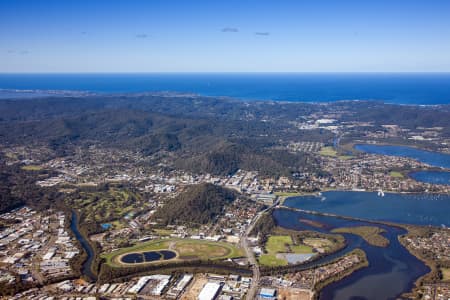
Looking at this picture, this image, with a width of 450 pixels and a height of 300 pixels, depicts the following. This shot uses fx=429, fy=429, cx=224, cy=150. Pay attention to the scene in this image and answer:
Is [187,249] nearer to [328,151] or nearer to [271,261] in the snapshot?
[271,261]

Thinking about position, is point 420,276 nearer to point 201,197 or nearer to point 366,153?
point 201,197

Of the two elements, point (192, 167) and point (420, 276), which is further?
point (192, 167)

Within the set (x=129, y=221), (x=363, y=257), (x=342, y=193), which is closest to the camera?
(x=363, y=257)

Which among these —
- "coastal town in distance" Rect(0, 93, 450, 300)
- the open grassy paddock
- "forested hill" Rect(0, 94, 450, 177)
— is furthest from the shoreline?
"forested hill" Rect(0, 94, 450, 177)

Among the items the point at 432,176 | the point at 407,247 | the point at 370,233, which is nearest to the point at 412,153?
the point at 432,176

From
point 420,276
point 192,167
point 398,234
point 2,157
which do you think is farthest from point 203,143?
point 420,276

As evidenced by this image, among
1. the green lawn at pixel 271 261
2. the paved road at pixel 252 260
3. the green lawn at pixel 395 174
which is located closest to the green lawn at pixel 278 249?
the green lawn at pixel 271 261
